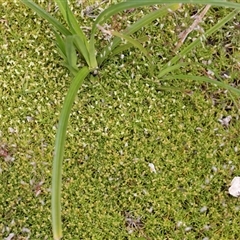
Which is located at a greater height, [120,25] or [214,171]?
[120,25]

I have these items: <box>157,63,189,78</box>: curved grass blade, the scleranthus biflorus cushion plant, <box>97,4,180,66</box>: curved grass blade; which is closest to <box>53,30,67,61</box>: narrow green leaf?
the scleranthus biflorus cushion plant

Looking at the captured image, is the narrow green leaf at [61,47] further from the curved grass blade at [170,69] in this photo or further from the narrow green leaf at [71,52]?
the curved grass blade at [170,69]

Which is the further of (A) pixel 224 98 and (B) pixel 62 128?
(A) pixel 224 98

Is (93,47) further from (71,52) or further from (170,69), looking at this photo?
(170,69)

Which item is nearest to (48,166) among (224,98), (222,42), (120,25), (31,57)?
(31,57)

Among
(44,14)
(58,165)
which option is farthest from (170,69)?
(58,165)

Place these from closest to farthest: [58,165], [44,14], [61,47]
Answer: [58,165]
[44,14]
[61,47]

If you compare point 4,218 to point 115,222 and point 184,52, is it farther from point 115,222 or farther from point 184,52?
point 184,52

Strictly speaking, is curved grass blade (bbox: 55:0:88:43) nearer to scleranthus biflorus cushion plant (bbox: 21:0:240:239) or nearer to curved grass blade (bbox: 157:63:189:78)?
scleranthus biflorus cushion plant (bbox: 21:0:240:239)
